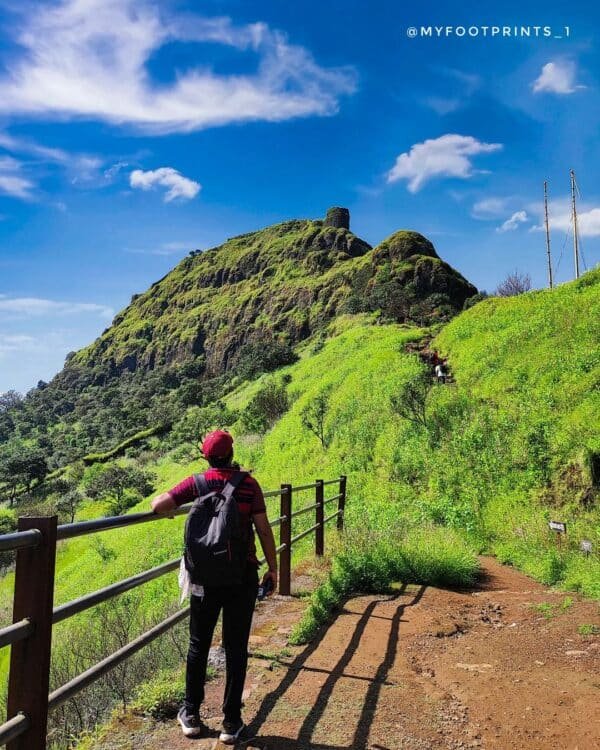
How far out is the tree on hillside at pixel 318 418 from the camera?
22.9 metres

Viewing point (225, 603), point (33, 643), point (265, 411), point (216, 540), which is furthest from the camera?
point (265, 411)

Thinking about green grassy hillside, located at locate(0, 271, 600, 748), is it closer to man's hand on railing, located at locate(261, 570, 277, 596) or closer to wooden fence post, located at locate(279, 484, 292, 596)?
wooden fence post, located at locate(279, 484, 292, 596)

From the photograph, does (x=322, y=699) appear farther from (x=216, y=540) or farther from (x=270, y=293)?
(x=270, y=293)

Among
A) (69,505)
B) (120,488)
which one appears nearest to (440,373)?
(120,488)

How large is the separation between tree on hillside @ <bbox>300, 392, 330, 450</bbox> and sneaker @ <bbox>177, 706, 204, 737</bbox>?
1816cm

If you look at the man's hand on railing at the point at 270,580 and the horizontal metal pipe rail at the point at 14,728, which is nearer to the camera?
the horizontal metal pipe rail at the point at 14,728

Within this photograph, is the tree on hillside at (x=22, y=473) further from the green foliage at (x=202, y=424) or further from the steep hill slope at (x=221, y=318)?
the green foliage at (x=202, y=424)

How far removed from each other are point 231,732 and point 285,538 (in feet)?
11.6

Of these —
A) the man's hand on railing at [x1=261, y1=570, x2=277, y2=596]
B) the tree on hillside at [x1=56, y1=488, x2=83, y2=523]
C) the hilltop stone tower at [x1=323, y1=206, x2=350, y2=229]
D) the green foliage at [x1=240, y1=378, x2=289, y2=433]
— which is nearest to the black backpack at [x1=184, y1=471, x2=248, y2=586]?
the man's hand on railing at [x1=261, y1=570, x2=277, y2=596]

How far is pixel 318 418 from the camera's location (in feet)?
77.0

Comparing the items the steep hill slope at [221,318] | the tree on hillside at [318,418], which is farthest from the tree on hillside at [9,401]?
the tree on hillside at [318,418]

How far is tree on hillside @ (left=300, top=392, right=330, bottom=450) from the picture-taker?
22.9 metres

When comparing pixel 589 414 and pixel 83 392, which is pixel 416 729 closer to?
pixel 589 414

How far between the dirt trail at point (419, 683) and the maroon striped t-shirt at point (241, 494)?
4.32ft
